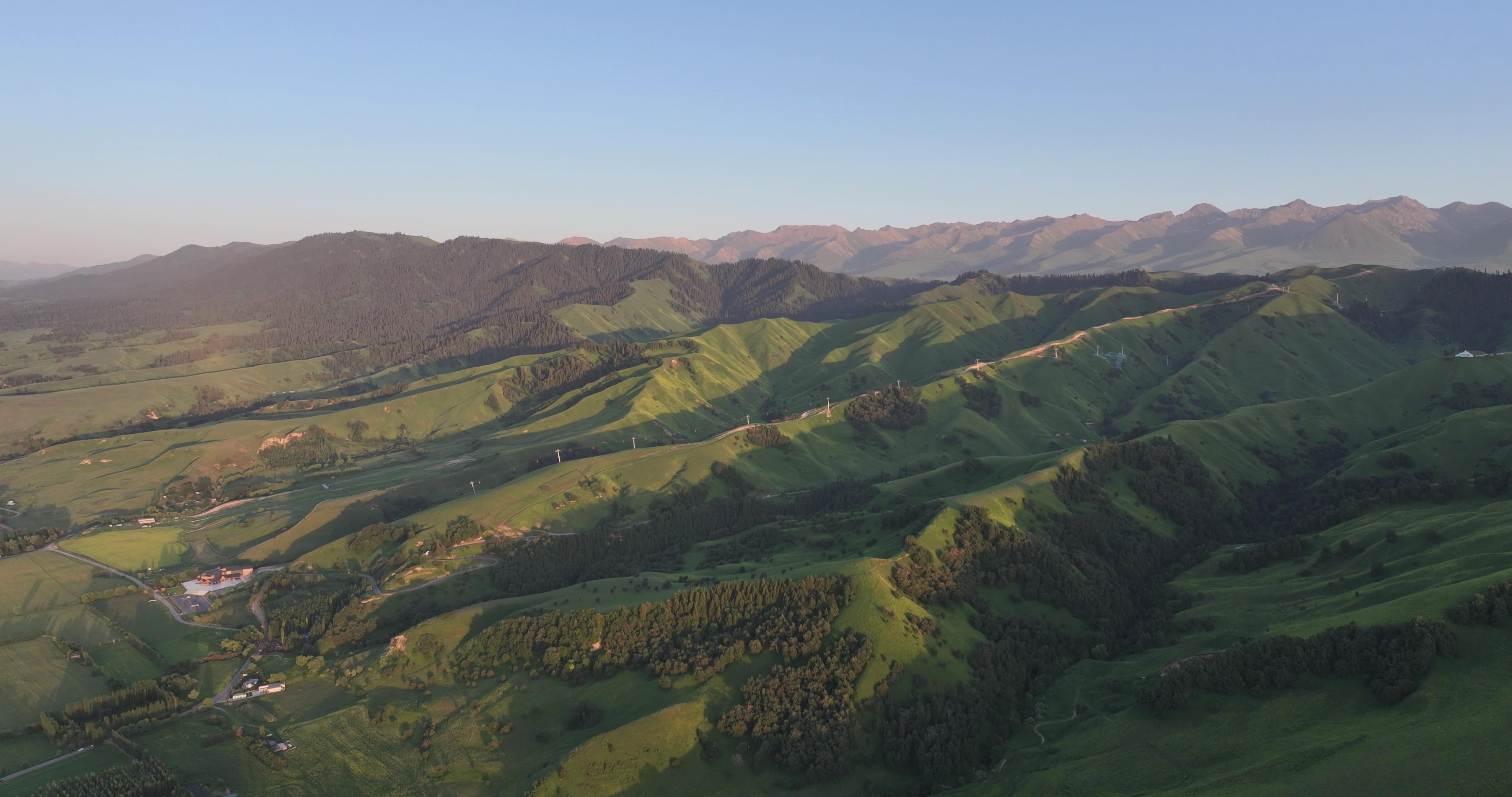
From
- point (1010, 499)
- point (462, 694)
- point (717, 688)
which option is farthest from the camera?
point (1010, 499)

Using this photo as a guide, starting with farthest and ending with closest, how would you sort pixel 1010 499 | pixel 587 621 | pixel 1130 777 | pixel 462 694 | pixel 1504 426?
pixel 1504 426 < pixel 1010 499 < pixel 587 621 < pixel 462 694 < pixel 1130 777

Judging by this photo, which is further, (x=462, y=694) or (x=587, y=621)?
(x=587, y=621)

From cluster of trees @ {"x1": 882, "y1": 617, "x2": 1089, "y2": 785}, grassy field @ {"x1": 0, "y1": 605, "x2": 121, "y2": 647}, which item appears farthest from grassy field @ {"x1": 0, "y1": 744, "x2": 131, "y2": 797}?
cluster of trees @ {"x1": 882, "y1": 617, "x2": 1089, "y2": 785}

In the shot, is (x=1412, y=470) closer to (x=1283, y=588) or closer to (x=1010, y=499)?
(x=1283, y=588)

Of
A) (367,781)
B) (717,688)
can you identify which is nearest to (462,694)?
(367,781)

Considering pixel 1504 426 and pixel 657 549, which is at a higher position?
pixel 1504 426

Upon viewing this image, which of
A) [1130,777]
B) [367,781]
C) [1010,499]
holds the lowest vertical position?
[367,781]

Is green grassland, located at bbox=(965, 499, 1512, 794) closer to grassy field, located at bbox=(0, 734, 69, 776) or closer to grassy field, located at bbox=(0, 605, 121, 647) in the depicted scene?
grassy field, located at bbox=(0, 734, 69, 776)
